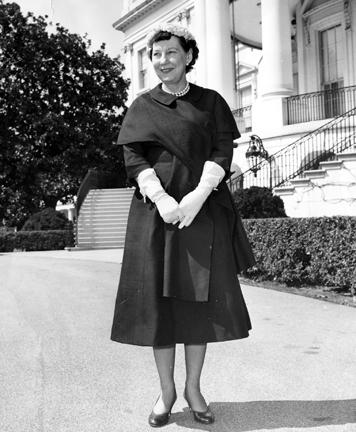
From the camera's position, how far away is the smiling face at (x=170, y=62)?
3.34 meters

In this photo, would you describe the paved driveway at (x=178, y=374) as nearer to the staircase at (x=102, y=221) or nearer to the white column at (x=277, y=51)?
the white column at (x=277, y=51)

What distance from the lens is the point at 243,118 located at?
2333 centimetres

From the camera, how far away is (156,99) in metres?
3.36

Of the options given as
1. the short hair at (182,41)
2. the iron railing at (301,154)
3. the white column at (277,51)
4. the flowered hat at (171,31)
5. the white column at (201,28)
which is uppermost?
the white column at (201,28)

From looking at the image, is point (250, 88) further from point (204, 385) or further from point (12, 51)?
point (204, 385)

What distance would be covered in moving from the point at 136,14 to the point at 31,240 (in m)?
17.7

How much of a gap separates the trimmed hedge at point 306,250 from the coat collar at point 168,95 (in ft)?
15.4

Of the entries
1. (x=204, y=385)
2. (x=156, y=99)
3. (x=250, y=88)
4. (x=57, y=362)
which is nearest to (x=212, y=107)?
(x=156, y=99)

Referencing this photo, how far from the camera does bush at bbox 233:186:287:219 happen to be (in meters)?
13.2

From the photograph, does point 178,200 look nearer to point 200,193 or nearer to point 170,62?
point 200,193

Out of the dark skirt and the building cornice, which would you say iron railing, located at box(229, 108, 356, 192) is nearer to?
the dark skirt

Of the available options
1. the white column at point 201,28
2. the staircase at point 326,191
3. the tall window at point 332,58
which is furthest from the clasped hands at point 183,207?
the white column at point 201,28

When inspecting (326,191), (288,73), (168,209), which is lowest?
(168,209)

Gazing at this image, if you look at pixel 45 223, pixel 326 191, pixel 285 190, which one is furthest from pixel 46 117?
pixel 326 191
